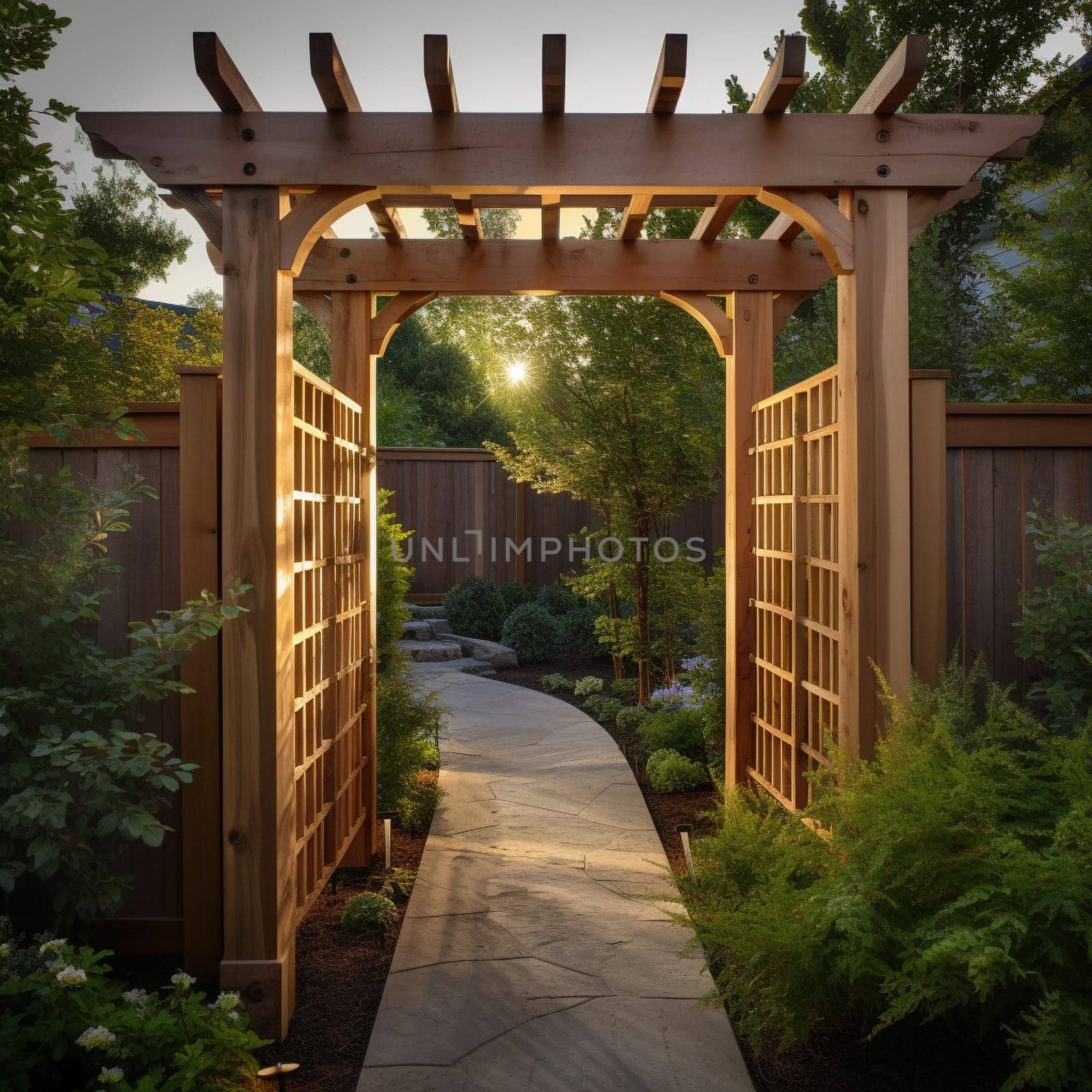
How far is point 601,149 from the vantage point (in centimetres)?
305

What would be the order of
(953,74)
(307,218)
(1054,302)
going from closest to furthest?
1. (307,218)
2. (1054,302)
3. (953,74)

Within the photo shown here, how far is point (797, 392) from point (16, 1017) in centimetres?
324

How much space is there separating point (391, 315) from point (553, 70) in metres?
1.93

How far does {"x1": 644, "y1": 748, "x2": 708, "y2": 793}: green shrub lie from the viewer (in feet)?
18.5

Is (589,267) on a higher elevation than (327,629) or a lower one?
higher

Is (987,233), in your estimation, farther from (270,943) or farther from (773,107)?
(270,943)

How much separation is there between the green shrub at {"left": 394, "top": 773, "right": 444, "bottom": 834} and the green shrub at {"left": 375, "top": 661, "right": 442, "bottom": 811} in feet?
0.09

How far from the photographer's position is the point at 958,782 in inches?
93.0

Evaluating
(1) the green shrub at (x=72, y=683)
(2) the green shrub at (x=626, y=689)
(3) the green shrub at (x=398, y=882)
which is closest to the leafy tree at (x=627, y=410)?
(2) the green shrub at (x=626, y=689)

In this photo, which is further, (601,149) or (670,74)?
(601,149)

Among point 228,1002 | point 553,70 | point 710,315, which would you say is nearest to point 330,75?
point 553,70

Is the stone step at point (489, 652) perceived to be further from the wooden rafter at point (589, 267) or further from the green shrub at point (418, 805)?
the wooden rafter at point (589, 267)

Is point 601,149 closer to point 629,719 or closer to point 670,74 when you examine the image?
point 670,74
